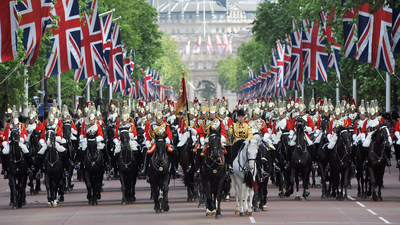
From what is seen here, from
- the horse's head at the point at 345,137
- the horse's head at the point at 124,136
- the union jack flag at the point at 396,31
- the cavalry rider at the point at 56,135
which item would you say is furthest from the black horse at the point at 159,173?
the union jack flag at the point at 396,31

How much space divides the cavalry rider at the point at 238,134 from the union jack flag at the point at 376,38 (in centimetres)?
824

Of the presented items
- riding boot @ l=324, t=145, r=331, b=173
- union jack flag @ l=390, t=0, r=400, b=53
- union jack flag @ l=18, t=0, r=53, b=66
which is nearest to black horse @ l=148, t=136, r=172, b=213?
riding boot @ l=324, t=145, r=331, b=173

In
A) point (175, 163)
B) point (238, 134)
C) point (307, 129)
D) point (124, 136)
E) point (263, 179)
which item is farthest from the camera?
point (307, 129)

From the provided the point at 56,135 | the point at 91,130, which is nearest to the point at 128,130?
the point at 91,130

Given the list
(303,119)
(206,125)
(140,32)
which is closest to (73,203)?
(206,125)

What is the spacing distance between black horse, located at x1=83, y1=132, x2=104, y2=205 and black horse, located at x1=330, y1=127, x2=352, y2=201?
6432mm

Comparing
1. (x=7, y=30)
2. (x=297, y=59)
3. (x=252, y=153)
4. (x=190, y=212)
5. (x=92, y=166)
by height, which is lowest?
A: (x=190, y=212)

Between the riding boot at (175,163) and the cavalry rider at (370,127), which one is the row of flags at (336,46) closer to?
the cavalry rider at (370,127)

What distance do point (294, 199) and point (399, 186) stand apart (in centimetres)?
615

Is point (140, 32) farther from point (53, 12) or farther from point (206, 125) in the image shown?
point (206, 125)

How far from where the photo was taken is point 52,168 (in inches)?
784

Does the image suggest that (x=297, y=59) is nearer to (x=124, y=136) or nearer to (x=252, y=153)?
(x=124, y=136)

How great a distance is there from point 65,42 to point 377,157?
13.3 meters

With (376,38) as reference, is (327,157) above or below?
below
